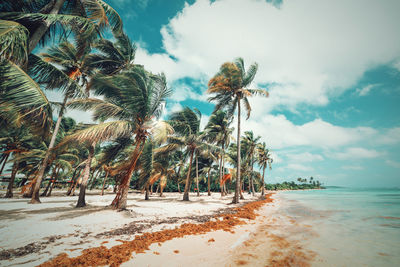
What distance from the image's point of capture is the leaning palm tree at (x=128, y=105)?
7.04 m

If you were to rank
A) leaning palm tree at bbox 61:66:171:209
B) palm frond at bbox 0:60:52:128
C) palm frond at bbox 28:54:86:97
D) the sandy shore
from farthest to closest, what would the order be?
1. leaning palm tree at bbox 61:66:171:209
2. palm frond at bbox 28:54:86:97
3. palm frond at bbox 0:60:52:128
4. the sandy shore

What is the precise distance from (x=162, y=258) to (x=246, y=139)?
24228 millimetres

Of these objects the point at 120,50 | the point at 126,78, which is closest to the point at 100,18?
the point at 126,78

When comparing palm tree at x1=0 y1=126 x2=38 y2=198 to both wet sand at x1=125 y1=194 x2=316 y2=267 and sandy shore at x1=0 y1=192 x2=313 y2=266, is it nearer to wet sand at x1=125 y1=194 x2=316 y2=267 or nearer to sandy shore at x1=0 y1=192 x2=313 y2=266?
sandy shore at x1=0 y1=192 x2=313 y2=266

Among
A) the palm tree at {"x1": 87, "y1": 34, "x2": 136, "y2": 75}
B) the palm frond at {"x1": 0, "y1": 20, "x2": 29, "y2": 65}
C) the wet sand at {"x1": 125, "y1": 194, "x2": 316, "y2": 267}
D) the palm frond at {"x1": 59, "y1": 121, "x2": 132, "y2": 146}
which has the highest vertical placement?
the palm tree at {"x1": 87, "y1": 34, "x2": 136, "y2": 75}

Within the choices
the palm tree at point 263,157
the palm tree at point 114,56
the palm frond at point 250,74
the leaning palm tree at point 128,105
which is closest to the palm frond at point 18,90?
the leaning palm tree at point 128,105

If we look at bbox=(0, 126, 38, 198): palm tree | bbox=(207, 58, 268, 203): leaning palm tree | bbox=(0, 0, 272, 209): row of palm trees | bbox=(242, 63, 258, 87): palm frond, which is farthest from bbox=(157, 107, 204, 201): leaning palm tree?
bbox=(0, 126, 38, 198): palm tree

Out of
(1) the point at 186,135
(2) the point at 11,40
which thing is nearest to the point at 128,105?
(2) the point at 11,40

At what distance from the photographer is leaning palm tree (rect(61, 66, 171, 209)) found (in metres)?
7.04

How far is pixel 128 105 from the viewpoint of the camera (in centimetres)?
775

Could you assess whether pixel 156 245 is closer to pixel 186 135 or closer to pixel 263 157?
pixel 186 135

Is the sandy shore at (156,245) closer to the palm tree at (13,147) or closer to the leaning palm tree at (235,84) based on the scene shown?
the leaning palm tree at (235,84)

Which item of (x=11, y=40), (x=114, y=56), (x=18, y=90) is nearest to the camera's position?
(x=11, y=40)

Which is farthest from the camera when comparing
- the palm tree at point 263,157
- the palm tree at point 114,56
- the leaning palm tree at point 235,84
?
the palm tree at point 263,157
